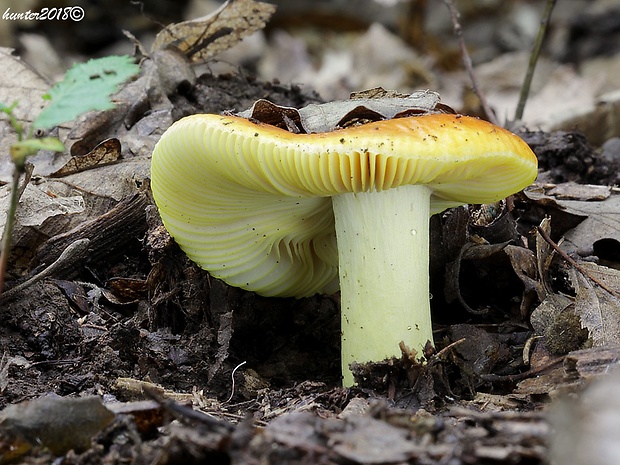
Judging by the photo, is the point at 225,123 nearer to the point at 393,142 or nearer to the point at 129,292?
the point at 393,142

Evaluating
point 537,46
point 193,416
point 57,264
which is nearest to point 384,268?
point 193,416

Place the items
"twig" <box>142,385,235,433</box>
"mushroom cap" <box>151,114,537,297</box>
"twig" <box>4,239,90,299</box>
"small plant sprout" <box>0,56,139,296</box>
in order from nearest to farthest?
"twig" <box>142,385,235,433</box>, "small plant sprout" <box>0,56,139,296</box>, "mushroom cap" <box>151,114,537,297</box>, "twig" <box>4,239,90,299</box>

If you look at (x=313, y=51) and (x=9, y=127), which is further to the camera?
(x=313, y=51)

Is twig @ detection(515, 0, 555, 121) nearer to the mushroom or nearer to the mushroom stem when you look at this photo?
the mushroom

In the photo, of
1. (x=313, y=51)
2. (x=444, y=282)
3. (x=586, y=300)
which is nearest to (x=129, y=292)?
(x=444, y=282)

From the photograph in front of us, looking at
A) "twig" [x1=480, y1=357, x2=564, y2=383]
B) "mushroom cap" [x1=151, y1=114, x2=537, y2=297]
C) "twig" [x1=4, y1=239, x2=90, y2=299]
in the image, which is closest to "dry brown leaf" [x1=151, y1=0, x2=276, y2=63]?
"twig" [x1=4, y1=239, x2=90, y2=299]

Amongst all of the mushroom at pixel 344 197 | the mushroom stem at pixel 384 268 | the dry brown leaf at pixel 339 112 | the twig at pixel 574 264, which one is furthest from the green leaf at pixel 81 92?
the twig at pixel 574 264
